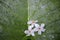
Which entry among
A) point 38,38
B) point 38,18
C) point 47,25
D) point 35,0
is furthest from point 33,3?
point 38,38

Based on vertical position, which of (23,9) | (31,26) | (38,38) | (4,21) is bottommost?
(38,38)

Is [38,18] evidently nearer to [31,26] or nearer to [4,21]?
[31,26]

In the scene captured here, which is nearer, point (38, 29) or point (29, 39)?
point (38, 29)

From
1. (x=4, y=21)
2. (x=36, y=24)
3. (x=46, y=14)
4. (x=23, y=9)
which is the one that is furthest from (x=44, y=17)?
(x=4, y=21)

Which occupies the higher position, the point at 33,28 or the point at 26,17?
the point at 26,17

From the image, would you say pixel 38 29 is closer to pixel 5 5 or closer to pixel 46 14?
pixel 46 14

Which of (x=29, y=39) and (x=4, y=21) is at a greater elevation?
(x=4, y=21)

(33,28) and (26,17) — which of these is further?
(26,17)
